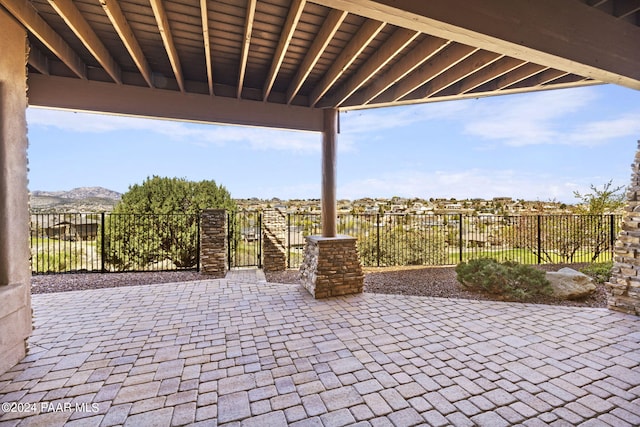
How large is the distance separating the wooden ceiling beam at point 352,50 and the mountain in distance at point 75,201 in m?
6.37

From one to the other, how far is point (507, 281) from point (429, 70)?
3.45m

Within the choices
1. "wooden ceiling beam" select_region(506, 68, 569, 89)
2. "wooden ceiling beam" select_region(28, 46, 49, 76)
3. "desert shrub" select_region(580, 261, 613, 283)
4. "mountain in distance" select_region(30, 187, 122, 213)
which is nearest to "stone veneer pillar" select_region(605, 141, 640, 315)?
"wooden ceiling beam" select_region(506, 68, 569, 89)

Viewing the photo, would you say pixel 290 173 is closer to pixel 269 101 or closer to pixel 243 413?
pixel 269 101

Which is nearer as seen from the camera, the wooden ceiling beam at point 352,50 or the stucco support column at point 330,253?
the wooden ceiling beam at point 352,50

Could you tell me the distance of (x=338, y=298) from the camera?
14.4ft

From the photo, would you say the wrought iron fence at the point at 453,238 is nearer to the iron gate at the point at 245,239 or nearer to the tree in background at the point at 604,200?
the tree in background at the point at 604,200

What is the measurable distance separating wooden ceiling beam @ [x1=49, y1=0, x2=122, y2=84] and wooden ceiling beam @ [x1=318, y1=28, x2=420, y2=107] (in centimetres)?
292

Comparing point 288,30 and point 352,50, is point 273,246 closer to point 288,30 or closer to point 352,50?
point 352,50

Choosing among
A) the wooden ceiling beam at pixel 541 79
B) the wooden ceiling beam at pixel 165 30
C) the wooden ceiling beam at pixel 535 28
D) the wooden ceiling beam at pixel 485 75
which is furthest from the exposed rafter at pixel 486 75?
the wooden ceiling beam at pixel 165 30

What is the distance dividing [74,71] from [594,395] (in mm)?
5993

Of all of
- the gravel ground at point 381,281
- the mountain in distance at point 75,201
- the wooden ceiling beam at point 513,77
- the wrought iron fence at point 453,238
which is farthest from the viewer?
the wrought iron fence at point 453,238

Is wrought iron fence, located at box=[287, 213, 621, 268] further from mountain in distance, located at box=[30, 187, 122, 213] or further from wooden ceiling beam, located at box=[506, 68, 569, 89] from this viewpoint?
mountain in distance, located at box=[30, 187, 122, 213]

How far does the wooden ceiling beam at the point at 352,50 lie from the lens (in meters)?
2.80

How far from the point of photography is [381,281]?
566 cm
